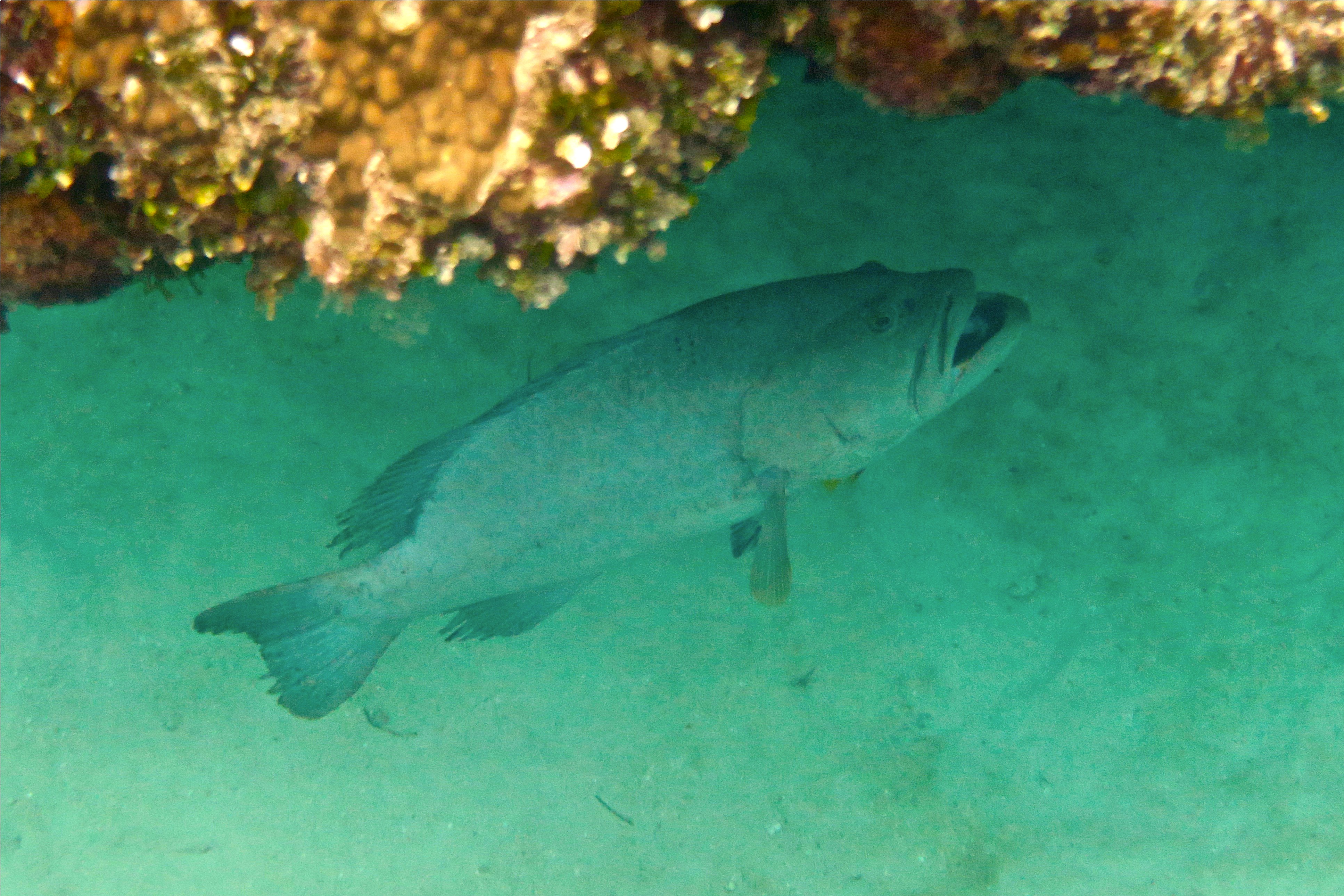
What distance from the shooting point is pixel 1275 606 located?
4582mm

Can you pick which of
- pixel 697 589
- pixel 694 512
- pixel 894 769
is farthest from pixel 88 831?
pixel 894 769

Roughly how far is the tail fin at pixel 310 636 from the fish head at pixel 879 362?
1806 mm

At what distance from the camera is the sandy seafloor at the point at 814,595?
4.07m

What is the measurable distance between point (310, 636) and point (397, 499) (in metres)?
0.74

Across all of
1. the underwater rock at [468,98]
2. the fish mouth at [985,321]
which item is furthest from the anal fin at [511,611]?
the fish mouth at [985,321]

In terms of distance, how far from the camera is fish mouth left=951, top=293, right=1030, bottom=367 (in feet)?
10.0

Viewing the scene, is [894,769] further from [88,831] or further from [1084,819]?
[88,831]

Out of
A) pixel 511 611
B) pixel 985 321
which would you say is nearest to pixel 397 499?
pixel 511 611

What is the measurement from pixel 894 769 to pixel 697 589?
1.68 metres

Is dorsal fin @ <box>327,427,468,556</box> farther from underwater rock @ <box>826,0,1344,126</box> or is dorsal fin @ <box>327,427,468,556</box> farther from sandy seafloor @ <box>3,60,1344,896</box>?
underwater rock @ <box>826,0,1344,126</box>

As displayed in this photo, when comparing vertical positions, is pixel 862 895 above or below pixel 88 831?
below

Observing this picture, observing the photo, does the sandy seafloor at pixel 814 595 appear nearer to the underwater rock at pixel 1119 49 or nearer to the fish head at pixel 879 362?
the fish head at pixel 879 362

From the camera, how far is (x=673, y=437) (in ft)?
10.0

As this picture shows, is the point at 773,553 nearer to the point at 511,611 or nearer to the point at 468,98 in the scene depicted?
the point at 511,611
